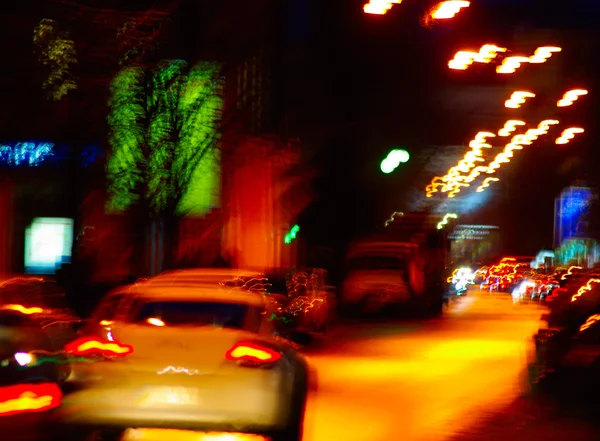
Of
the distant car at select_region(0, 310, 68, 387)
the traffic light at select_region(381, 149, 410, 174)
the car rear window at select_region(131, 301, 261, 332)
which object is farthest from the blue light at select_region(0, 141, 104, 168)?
the distant car at select_region(0, 310, 68, 387)

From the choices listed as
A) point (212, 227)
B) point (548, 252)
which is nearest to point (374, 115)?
point (212, 227)

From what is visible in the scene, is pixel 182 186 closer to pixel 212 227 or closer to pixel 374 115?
pixel 212 227

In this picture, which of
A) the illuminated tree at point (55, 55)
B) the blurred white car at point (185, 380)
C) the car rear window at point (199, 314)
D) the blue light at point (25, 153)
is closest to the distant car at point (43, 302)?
the illuminated tree at point (55, 55)

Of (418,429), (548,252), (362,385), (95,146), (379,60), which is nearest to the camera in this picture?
(418,429)

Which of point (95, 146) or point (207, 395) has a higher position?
point (95, 146)

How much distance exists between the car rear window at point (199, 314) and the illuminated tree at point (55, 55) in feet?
31.1

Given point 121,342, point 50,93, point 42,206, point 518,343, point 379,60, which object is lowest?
point 518,343

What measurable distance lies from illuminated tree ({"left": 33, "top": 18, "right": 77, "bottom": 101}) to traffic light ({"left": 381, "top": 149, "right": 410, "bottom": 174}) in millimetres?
6880

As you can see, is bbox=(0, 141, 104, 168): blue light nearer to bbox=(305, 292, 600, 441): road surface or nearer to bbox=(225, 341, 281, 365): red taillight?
bbox=(305, 292, 600, 441): road surface

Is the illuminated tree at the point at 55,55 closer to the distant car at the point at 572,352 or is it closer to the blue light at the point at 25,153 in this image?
the blue light at the point at 25,153

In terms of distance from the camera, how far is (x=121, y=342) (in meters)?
8.76

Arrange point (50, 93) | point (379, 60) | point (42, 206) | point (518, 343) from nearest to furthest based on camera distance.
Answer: point (50, 93)
point (518, 343)
point (42, 206)
point (379, 60)

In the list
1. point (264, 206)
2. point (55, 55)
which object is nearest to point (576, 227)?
point (264, 206)

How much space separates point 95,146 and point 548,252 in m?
49.5
